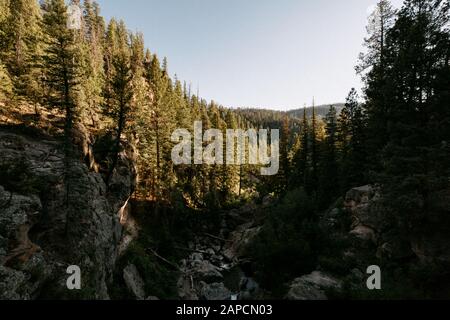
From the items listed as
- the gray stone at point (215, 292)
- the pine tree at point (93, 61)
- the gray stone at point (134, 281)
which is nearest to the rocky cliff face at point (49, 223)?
the gray stone at point (134, 281)

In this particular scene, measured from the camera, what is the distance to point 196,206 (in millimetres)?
40469

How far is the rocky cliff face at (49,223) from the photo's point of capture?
1052cm

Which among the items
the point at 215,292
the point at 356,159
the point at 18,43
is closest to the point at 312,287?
the point at 215,292

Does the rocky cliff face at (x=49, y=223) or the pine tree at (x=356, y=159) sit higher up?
the pine tree at (x=356, y=159)

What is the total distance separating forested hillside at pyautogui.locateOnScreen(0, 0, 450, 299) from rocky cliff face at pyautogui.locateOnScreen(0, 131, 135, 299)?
215mm

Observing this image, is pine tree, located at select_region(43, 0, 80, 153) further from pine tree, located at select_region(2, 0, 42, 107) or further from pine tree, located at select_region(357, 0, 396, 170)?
pine tree, located at select_region(357, 0, 396, 170)

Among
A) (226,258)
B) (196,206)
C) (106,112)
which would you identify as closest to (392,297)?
(226,258)

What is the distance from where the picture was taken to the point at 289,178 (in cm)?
4134

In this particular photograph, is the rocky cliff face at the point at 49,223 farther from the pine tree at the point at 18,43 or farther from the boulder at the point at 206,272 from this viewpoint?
the pine tree at the point at 18,43

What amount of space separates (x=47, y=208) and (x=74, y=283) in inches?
217

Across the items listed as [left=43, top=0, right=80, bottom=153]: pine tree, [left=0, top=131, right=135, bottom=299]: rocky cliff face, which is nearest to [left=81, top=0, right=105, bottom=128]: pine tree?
[left=43, top=0, right=80, bottom=153]: pine tree

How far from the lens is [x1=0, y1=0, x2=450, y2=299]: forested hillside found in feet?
41.5

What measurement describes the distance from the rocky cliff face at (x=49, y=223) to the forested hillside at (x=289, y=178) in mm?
215

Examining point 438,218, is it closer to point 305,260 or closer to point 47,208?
point 305,260
